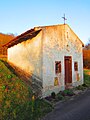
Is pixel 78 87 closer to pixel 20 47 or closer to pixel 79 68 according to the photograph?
pixel 79 68

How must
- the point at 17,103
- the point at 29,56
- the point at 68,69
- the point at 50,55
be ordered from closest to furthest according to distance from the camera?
the point at 17,103 < the point at 50,55 < the point at 29,56 < the point at 68,69

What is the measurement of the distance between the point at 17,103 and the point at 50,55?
581cm

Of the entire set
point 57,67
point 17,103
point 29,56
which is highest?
point 29,56

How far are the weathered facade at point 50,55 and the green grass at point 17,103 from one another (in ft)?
7.55

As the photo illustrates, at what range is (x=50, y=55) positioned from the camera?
1675cm

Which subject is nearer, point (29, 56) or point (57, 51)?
point (29, 56)

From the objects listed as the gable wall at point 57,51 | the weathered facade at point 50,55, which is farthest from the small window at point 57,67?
the gable wall at point 57,51

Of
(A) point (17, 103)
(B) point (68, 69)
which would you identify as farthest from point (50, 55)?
(A) point (17, 103)

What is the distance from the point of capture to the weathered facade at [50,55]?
16.1 meters

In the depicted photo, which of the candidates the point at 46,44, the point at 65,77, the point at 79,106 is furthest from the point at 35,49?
the point at 79,106

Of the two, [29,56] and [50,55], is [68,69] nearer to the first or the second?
[50,55]

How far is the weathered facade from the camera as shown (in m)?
16.1

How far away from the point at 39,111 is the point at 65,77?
7166 mm

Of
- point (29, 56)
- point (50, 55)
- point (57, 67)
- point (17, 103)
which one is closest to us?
point (17, 103)
